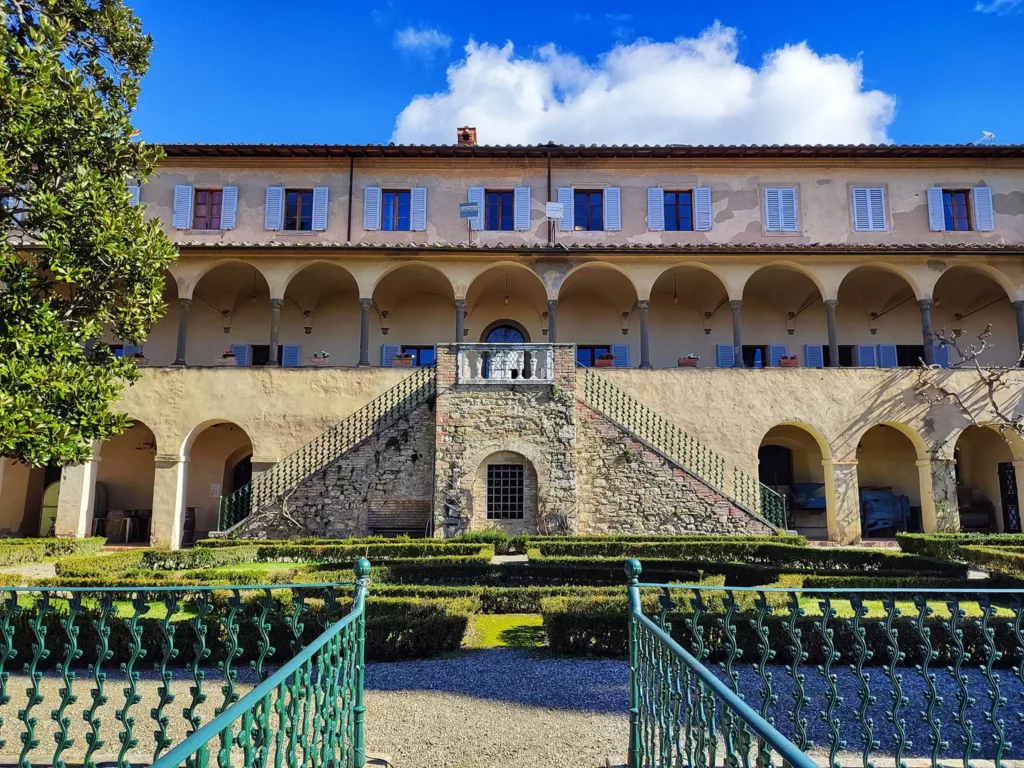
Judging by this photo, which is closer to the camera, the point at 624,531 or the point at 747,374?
the point at 624,531

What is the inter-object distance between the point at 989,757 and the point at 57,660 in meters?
9.35

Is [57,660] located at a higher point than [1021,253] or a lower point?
lower

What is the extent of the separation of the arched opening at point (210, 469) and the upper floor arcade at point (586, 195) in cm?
664

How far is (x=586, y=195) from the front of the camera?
23.1 metres

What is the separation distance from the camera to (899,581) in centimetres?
979

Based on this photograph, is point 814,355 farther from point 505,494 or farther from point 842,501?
point 505,494

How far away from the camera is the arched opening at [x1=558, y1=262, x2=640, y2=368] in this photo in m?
23.8

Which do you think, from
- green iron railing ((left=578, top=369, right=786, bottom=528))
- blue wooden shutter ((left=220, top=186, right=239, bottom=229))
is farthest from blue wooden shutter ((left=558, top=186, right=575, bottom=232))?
blue wooden shutter ((left=220, top=186, right=239, bottom=229))

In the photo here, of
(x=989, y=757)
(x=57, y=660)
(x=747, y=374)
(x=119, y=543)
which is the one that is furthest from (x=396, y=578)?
(x=119, y=543)

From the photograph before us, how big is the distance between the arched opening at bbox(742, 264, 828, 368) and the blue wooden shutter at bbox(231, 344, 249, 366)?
58.7ft

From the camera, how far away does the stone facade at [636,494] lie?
16.5 meters

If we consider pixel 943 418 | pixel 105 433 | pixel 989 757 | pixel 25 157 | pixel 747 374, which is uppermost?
pixel 25 157

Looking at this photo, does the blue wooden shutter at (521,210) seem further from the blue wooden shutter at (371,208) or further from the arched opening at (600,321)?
the blue wooden shutter at (371,208)

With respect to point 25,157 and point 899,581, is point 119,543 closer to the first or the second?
point 25,157
